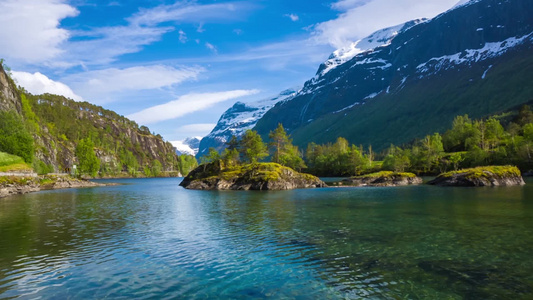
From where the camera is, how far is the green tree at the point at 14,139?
12000 centimetres

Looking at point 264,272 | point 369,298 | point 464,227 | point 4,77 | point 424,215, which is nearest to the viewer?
point 369,298

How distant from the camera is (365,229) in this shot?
114 ft

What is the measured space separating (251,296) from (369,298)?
5.92m

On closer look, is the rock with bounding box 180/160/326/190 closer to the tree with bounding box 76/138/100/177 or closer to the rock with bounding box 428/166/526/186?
the rock with bounding box 428/166/526/186

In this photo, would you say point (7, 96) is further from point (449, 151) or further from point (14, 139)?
point (449, 151)

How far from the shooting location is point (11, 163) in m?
109

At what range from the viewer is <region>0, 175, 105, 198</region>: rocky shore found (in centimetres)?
9069

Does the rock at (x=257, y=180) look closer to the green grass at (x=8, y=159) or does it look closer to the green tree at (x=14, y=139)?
the green grass at (x=8, y=159)

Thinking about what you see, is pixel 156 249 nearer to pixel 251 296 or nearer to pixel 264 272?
pixel 264 272

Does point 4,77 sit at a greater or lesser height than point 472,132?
greater

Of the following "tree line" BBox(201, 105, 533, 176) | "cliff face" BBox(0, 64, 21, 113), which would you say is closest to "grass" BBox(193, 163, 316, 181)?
"tree line" BBox(201, 105, 533, 176)

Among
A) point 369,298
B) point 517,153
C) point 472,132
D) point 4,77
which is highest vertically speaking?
point 4,77

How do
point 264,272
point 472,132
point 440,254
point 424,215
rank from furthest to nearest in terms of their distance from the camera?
point 472,132, point 424,215, point 440,254, point 264,272

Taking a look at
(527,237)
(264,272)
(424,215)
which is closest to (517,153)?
(424,215)
